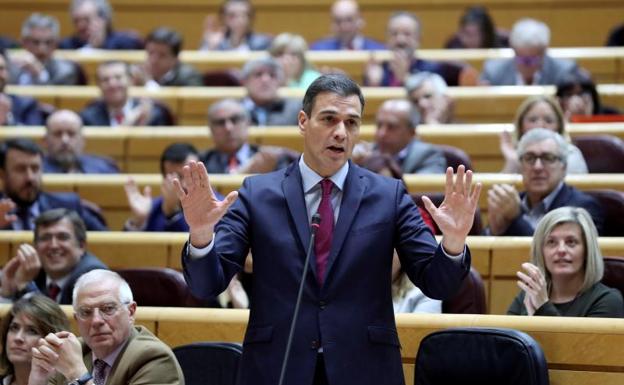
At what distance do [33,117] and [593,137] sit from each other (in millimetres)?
2324

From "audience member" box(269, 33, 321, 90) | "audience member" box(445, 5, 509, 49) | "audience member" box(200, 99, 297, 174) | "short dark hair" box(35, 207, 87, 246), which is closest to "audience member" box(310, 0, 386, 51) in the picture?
"audience member" box(445, 5, 509, 49)

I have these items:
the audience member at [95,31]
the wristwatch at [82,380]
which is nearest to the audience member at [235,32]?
the audience member at [95,31]

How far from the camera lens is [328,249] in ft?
6.66

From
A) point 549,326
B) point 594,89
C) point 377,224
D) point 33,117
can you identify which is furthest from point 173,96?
point 377,224

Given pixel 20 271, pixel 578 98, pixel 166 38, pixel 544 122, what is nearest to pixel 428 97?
pixel 578 98

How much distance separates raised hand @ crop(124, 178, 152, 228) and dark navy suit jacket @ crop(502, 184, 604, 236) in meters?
1.20

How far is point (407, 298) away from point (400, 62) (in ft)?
8.07

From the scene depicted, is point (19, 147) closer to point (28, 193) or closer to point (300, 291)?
point (28, 193)

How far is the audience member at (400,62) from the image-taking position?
532 cm

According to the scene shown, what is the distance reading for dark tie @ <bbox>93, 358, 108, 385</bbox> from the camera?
2.42 metres

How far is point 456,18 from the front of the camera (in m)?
6.50

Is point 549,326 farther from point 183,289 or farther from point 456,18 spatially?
point 456,18

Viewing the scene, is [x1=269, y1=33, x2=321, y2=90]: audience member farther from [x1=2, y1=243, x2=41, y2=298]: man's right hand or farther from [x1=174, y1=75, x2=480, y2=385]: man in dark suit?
[x1=174, y1=75, x2=480, y2=385]: man in dark suit

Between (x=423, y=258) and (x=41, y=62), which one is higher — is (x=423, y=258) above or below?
below
